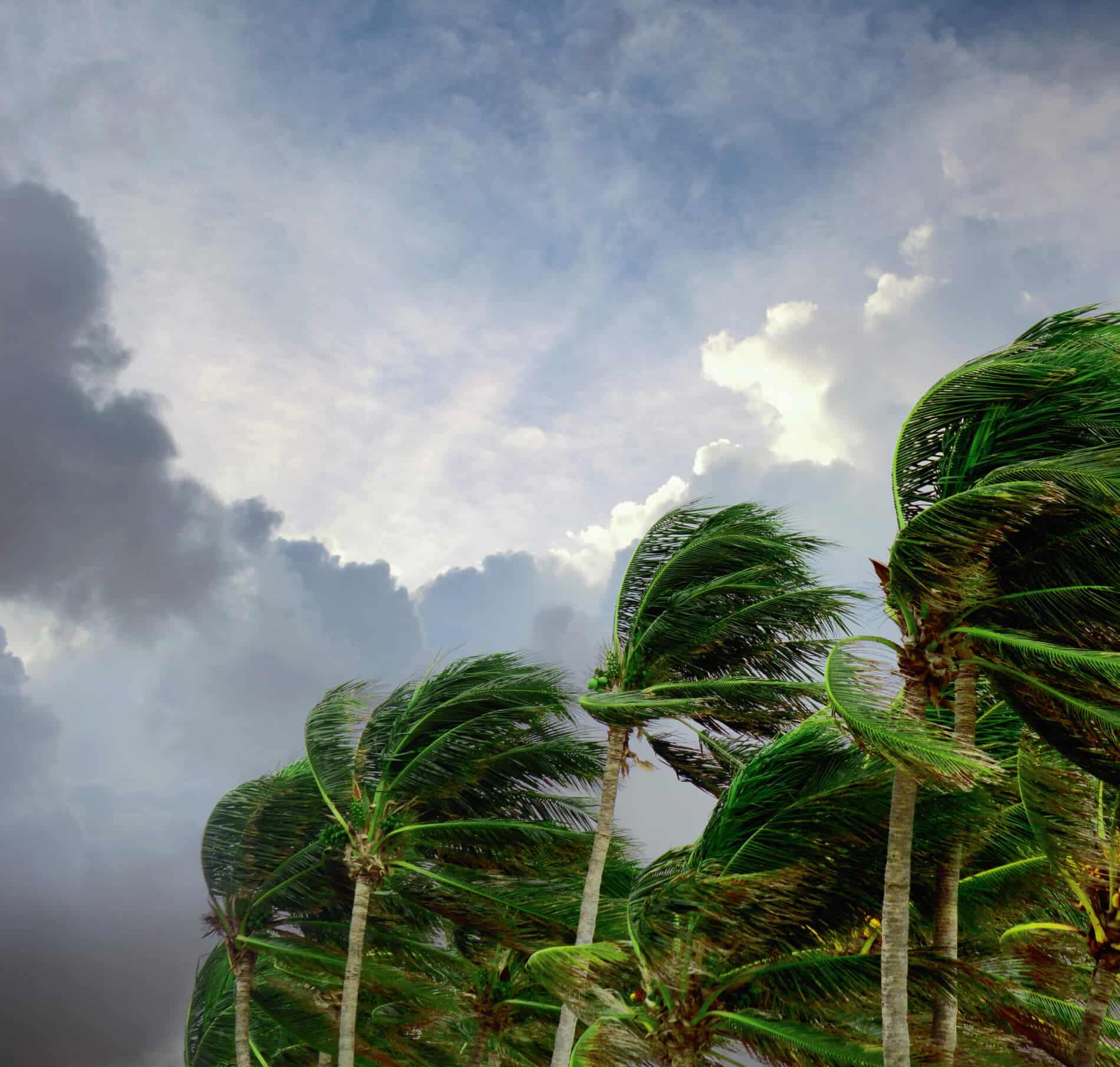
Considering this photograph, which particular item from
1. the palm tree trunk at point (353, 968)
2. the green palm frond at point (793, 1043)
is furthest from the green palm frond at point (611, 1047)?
the palm tree trunk at point (353, 968)

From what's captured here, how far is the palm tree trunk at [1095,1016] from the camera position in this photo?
36.0ft

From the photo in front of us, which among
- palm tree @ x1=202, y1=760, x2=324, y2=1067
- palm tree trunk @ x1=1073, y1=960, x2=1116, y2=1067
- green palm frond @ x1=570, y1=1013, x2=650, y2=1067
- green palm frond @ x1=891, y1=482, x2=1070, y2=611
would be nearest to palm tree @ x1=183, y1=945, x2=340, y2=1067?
palm tree @ x1=202, y1=760, x2=324, y2=1067

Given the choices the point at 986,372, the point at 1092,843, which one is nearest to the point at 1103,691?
the point at 1092,843

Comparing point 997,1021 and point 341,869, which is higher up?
point 341,869

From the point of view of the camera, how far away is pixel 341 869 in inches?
756

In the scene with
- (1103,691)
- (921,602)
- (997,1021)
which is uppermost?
(921,602)

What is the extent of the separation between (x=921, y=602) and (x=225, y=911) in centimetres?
1535

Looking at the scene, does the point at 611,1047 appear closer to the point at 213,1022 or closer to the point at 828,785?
the point at 828,785

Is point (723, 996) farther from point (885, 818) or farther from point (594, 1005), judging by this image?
point (885, 818)

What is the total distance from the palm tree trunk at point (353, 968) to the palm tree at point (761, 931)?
6.63 m

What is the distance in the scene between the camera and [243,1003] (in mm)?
20312

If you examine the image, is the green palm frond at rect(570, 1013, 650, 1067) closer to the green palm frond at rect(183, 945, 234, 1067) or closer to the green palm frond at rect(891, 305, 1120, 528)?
the green palm frond at rect(891, 305, 1120, 528)

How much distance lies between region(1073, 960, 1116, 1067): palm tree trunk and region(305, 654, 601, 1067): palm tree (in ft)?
27.4

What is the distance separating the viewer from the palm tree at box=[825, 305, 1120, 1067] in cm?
949
